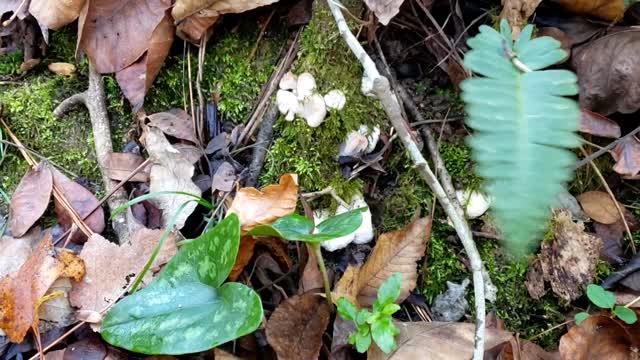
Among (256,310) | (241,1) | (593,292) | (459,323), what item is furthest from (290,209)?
(593,292)

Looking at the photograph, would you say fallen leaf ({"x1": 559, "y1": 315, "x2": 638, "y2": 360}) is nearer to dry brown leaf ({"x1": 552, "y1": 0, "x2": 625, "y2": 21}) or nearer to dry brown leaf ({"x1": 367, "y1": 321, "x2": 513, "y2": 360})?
dry brown leaf ({"x1": 367, "y1": 321, "x2": 513, "y2": 360})

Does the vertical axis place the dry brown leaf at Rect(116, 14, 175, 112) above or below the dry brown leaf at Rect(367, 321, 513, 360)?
above

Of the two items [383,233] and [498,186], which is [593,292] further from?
[498,186]

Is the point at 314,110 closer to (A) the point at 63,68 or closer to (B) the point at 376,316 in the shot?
(B) the point at 376,316

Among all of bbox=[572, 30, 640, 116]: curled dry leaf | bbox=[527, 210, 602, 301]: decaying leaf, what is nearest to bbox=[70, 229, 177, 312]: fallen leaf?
bbox=[527, 210, 602, 301]: decaying leaf

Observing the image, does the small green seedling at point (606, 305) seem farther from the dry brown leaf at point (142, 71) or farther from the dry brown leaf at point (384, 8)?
the dry brown leaf at point (142, 71)

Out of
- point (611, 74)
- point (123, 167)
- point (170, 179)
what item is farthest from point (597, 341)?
point (123, 167)
